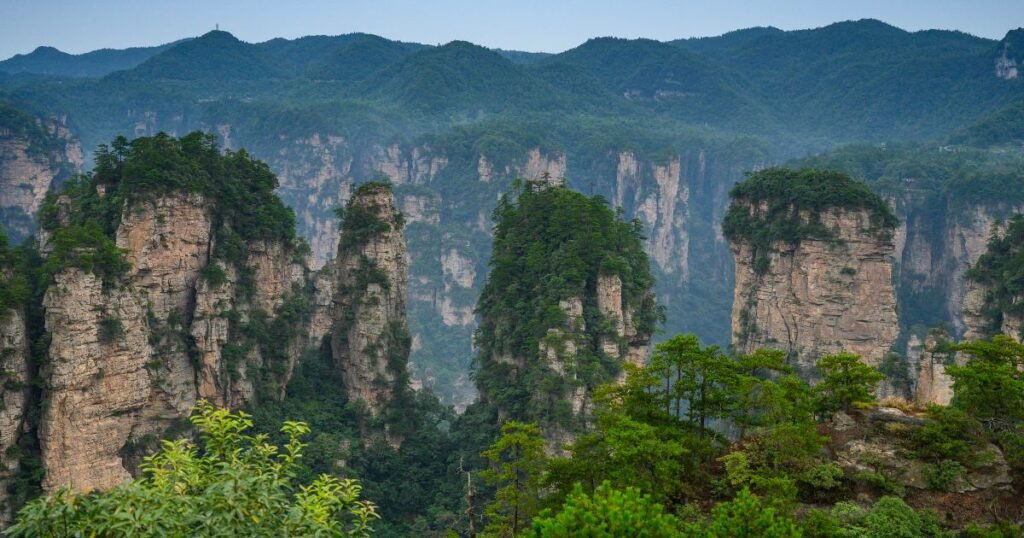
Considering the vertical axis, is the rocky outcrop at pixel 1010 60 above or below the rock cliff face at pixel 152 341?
above

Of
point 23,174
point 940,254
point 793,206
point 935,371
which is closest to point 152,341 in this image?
point 935,371

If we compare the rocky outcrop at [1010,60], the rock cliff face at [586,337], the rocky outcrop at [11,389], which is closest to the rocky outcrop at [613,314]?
the rock cliff face at [586,337]

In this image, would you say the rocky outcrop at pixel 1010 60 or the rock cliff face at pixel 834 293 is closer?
the rock cliff face at pixel 834 293

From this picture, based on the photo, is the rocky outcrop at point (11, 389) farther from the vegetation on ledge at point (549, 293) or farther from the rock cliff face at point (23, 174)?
the rock cliff face at point (23, 174)

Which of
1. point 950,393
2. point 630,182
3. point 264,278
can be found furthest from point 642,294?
point 630,182

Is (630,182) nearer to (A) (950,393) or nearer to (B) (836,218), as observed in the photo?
(B) (836,218)

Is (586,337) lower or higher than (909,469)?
lower

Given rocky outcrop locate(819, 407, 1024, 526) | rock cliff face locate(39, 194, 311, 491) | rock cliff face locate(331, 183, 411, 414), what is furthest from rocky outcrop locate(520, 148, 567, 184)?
rocky outcrop locate(819, 407, 1024, 526)

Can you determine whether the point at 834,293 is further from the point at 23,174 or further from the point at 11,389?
the point at 23,174
